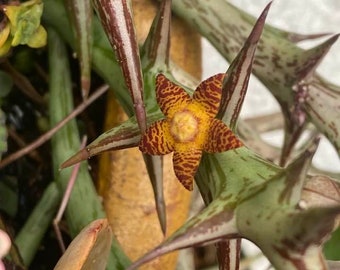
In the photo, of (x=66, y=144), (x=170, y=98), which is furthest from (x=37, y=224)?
(x=170, y=98)

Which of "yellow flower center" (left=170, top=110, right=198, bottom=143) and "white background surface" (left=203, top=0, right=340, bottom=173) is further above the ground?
"yellow flower center" (left=170, top=110, right=198, bottom=143)

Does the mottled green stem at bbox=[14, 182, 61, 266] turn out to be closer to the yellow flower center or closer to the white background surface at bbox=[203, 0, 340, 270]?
the yellow flower center

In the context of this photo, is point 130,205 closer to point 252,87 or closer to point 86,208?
point 86,208

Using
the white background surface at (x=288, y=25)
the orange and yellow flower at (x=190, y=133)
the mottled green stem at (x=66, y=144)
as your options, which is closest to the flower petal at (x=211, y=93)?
the orange and yellow flower at (x=190, y=133)

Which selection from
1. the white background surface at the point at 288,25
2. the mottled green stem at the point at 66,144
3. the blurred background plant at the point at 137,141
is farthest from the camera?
the white background surface at the point at 288,25

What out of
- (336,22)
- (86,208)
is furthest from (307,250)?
(336,22)

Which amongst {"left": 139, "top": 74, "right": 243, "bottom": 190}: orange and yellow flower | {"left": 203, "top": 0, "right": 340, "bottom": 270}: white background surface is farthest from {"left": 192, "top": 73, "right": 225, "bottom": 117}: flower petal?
{"left": 203, "top": 0, "right": 340, "bottom": 270}: white background surface

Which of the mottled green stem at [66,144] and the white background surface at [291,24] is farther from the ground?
the mottled green stem at [66,144]

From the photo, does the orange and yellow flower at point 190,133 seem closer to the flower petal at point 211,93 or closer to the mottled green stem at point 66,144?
the flower petal at point 211,93
